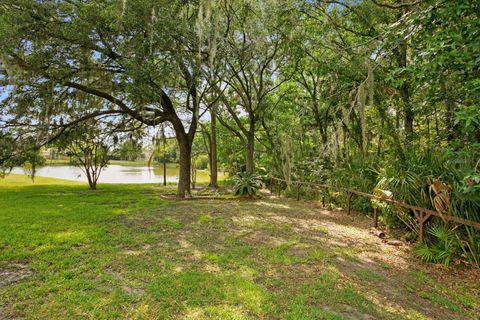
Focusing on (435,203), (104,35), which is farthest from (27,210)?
(435,203)

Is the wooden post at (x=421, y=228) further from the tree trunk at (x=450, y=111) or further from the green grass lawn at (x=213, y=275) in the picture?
the tree trunk at (x=450, y=111)

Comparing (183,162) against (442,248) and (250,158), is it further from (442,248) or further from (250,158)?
(442,248)

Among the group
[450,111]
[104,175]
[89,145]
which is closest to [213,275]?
[450,111]

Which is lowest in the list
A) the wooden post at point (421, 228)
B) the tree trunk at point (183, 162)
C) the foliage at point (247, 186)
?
the wooden post at point (421, 228)

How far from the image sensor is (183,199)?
8008mm

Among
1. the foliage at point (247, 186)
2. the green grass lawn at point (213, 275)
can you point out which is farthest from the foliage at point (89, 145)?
the foliage at point (247, 186)

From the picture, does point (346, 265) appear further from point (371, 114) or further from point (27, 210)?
point (27, 210)

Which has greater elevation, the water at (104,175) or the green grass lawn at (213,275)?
the water at (104,175)

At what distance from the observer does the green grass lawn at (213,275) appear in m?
2.15

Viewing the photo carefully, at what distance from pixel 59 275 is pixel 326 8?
765 centimetres

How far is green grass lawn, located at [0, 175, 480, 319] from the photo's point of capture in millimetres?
2146

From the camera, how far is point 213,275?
2.72 metres

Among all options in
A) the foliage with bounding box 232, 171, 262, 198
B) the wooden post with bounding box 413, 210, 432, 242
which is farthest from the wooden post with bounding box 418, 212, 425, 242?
the foliage with bounding box 232, 171, 262, 198

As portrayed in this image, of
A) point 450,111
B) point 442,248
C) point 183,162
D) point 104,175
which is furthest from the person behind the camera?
point 104,175
